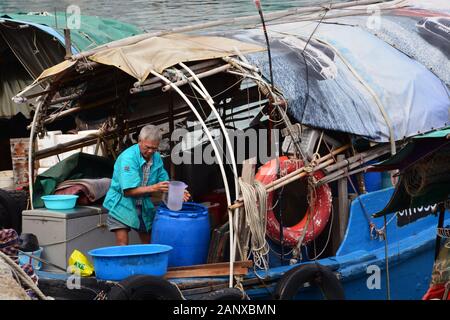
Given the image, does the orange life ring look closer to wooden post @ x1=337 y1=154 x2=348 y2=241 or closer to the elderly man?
wooden post @ x1=337 y1=154 x2=348 y2=241

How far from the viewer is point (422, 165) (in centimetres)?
726

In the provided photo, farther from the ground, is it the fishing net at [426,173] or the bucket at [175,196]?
the fishing net at [426,173]

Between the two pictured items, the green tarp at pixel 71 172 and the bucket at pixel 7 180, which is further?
the bucket at pixel 7 180

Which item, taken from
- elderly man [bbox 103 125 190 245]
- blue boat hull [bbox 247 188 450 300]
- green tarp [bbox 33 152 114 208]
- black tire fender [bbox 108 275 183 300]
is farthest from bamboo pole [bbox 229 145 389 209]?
green tarp [bbox 33 152 114 208]

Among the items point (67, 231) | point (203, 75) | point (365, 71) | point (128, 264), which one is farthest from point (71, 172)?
point (365, 71)

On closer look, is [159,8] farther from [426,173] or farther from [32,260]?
[426,173]

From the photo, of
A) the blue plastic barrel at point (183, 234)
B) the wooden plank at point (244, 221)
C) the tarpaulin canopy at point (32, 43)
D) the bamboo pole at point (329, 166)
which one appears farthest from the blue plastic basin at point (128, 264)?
the tarpaulin canopy at point (32, 43)

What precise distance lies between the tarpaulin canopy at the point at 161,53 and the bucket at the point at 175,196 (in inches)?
39.5

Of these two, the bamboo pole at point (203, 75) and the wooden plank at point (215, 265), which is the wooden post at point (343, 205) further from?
the bamboo pole at point (203, 75)

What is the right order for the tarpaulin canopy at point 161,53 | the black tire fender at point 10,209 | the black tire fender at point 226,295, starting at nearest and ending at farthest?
the black tire fender at point 226,295
the tarpaulin canopy at point 161,53
the black tire fender at point 10,209

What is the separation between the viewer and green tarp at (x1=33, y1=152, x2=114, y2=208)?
394 inches

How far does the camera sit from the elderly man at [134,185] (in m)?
8.70

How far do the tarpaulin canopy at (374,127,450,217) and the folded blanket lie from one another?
131 inches
